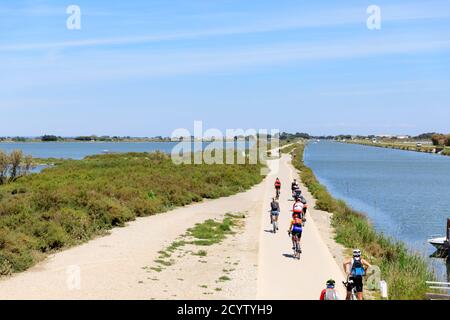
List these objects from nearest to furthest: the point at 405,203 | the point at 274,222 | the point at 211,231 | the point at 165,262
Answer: the point at 165,262, the point at 274,222, the point at 211,231, the point at 405,203

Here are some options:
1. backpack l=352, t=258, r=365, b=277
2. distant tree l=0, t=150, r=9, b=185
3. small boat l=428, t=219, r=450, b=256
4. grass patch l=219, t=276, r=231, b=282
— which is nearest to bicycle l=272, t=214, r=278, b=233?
grass patch l=219, t=276, r=231, b=282

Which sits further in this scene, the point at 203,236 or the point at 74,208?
the point at 74,208

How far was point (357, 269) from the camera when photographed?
40.5 feet

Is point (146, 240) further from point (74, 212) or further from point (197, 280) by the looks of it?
point (197, 280)

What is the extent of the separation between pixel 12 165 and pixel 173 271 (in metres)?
42.9

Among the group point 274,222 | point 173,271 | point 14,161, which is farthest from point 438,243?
point 14,161

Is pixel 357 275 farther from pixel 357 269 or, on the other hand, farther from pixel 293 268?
pixel 293 268

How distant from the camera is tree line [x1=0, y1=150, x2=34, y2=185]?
169ft

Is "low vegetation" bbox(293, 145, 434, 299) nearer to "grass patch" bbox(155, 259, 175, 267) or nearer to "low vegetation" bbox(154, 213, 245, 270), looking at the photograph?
"low vegetation" bbox(154, 213, 245, 270)

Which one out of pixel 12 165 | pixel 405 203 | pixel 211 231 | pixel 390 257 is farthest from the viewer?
pixel 12 165

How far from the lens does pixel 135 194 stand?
1236 inches

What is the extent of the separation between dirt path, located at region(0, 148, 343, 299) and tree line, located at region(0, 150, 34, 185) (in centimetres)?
3190

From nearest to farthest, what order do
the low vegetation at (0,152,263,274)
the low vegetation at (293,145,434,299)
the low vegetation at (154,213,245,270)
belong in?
the low vegetation at (293,145,434,299) → the low vegetation at (0,152,263,274) → the low vegetation at (154,213,245,270)
